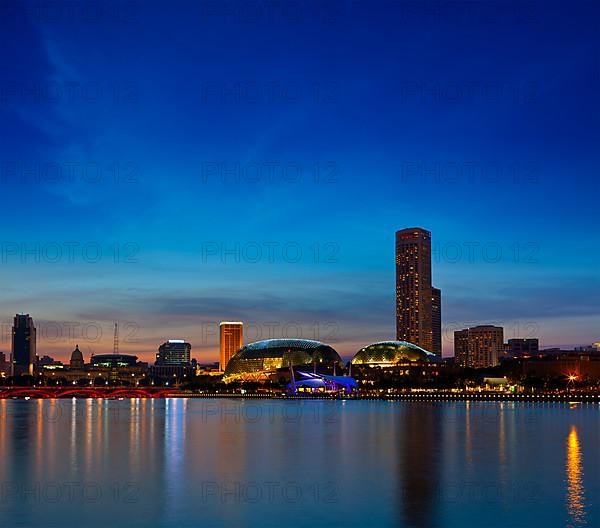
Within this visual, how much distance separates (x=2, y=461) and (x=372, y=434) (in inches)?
1145

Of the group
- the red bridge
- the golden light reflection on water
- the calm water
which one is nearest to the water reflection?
the calm water

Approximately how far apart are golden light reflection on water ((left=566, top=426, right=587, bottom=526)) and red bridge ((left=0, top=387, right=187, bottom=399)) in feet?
421

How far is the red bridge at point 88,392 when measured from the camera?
16150cm

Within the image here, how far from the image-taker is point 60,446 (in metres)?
55.4

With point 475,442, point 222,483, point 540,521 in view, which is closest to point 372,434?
point 475,442

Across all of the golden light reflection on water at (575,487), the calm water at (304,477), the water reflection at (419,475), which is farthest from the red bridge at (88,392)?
the golden light reflection on water at (575,487)

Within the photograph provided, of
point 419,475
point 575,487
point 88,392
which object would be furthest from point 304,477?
point 88,392

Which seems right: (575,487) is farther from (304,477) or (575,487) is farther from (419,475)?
(304,477)

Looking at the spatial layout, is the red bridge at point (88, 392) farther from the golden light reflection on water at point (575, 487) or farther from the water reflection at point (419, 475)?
the golden light reflection on water at point (575, 487)

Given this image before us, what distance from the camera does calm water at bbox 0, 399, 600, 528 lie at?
2970 cm

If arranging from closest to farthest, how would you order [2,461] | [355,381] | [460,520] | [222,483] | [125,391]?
1. [460,520]
2. [222,483]
3. [2,461]
4. [125,391]
5. [355,381]

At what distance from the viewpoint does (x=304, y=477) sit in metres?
39.8

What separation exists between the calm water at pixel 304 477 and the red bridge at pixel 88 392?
97099 mm

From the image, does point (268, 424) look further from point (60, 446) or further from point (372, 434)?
point (60, 446)
